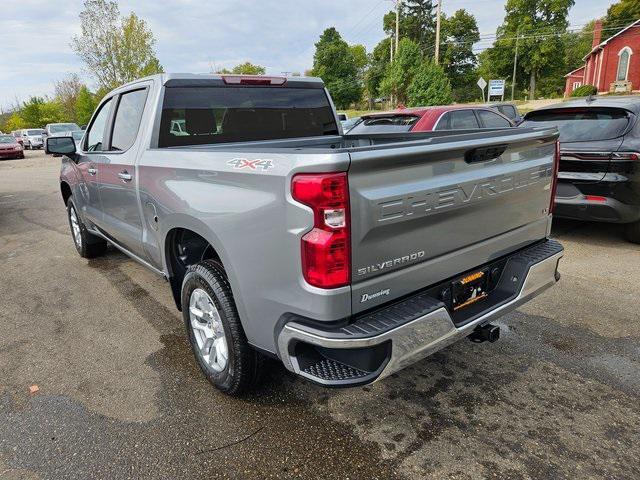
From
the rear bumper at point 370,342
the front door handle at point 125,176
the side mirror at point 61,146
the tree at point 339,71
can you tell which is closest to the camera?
the rear bumper at point 370,342

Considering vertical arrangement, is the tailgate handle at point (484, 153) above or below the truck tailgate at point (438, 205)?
above

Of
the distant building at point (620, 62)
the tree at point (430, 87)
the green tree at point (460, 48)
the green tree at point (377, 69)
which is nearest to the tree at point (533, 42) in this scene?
the green tree at point (460, 48)

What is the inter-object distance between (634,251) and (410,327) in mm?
4743

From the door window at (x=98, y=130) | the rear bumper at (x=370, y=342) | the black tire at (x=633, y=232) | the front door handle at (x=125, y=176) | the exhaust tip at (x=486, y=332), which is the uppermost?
the door window at (x=98, y=130)

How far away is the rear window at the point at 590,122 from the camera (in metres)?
5.50

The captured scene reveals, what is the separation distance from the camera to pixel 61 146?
16.2ft

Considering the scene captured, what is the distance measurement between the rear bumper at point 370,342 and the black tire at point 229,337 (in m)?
0.46

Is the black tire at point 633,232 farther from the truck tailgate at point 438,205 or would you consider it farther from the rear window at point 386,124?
the truck tailgate at point 438,205

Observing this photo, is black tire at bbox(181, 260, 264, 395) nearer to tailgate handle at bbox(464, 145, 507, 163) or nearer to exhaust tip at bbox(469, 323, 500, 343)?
exhaust tip at bbox(469, 323, 500, 343)

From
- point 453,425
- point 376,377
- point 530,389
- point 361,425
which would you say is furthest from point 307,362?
point 530,389

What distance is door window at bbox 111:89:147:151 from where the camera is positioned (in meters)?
3.65

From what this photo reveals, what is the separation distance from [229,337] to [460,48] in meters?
78.2

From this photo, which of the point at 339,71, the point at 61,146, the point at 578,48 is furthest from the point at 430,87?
the point at 578,48

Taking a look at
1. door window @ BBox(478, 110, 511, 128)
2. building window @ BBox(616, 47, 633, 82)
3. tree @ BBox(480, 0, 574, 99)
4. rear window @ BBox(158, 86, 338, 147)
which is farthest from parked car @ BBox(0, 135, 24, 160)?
tree @ BBox(480, 0, 574, 99)
